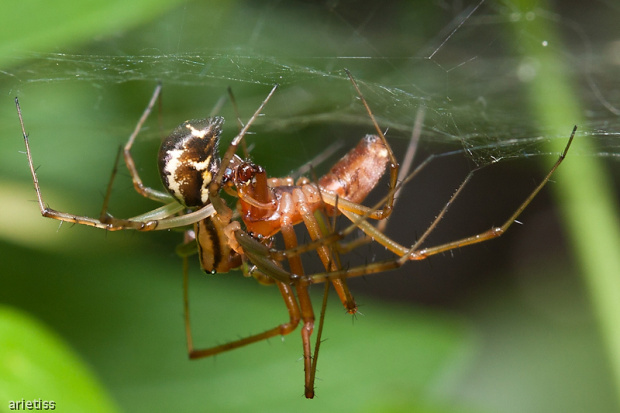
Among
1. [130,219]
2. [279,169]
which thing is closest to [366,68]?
[279,169]

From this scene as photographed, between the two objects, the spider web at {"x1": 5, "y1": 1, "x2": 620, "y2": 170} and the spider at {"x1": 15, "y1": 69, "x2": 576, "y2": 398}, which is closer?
the spider at {"x1": 15, "y1": 69, "x2": 576, "y2": 398}

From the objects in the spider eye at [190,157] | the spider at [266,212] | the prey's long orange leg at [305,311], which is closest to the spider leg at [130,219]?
the spider at [266,212]

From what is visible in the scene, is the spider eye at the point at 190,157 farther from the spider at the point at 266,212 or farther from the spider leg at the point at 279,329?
the spider leg at the point at 279,329

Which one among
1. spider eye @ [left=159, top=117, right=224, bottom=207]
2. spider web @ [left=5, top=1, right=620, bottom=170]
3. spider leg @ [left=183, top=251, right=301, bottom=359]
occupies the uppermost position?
spider web @ [left=5, top=1, right=620, bottom=170]

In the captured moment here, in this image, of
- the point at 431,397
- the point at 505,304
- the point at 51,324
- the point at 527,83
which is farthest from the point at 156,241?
the point at 505,304

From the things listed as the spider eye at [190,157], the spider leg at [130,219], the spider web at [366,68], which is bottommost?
the spider leg at [130,219]

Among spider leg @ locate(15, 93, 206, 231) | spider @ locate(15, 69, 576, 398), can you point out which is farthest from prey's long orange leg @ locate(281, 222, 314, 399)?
spider leg @ locate(15, 93, 206, 231)

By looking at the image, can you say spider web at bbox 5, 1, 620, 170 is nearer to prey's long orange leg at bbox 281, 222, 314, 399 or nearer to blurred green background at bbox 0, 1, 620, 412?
blurred green background at bbox 0, 1, 620, 412

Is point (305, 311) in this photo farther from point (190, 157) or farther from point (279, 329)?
point (190, 157)

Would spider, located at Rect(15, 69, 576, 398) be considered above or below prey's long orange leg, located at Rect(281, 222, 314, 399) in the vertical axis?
above
